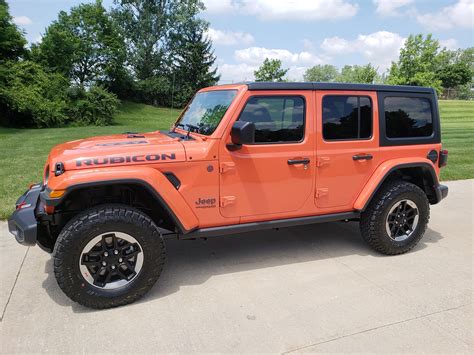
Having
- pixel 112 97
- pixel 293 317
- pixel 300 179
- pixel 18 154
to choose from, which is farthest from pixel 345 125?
pixel 112 97

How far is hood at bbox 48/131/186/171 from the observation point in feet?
9.82

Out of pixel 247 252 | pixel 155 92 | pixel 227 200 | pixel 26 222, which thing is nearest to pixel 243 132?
pixel 227 200

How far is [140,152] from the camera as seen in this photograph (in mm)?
3160

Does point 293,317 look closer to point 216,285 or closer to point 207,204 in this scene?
point 216,285

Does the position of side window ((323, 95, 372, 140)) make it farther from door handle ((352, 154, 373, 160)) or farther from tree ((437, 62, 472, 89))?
tree ((437, 62, 472, 89))

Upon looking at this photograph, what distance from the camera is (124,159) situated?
3072 millimetres

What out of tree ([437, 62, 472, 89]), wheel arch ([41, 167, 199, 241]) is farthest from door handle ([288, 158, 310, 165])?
tree ([437, 62, 472, 89])

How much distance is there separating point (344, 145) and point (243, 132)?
1.25 meters

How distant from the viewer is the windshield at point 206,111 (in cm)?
355

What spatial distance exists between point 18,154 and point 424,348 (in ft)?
36.8

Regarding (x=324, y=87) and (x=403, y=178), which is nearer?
(x=324, y=87)

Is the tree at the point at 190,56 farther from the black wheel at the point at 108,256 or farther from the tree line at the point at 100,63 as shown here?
the black wheel at the point at 108,256

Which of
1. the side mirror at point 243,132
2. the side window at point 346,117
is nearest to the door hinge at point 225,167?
the side mirror at point 243,132

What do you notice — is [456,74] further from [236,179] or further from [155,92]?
[236,179]
